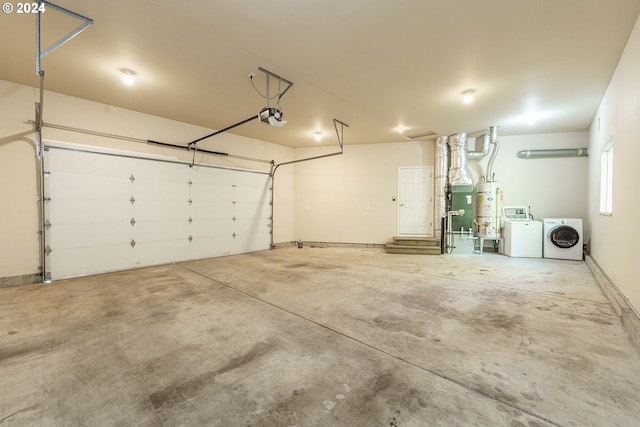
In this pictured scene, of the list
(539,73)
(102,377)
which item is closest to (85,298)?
(102,377)

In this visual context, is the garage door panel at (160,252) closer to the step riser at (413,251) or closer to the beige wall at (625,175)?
the step riser at (413,251)

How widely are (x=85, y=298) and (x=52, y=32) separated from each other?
10.4 feet

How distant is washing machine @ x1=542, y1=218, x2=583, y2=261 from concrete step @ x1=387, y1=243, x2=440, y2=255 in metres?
2.34

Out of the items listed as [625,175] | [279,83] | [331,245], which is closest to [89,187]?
[279,83]

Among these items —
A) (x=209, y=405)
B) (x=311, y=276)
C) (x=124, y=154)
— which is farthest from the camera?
(x=124, y=154)

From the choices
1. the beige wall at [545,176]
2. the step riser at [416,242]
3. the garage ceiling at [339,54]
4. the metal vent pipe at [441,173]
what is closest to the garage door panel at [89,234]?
the garage ceiling at [339,54]

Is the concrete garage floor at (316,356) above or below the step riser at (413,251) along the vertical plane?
below

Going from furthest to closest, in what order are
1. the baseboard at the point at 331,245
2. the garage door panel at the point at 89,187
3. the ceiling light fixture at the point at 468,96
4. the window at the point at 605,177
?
1. the baseboard at the point at 331,245
2. the window at the point at 605,177
3. the garage door panel at the point at 89,187
4. the ceiling light fixture at the point at 468,96

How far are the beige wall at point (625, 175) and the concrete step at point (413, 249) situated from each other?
311 centimetres

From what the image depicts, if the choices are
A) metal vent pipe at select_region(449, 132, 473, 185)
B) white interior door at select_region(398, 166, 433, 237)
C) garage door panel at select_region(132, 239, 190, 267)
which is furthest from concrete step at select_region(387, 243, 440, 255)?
garage door panel at select_region(132, 239, 190, 267)

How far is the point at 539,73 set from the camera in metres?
3.86

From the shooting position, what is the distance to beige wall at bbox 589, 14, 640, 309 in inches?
109

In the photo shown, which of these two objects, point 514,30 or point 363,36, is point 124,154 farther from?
point 514,30

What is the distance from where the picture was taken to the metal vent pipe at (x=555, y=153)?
255 inches
